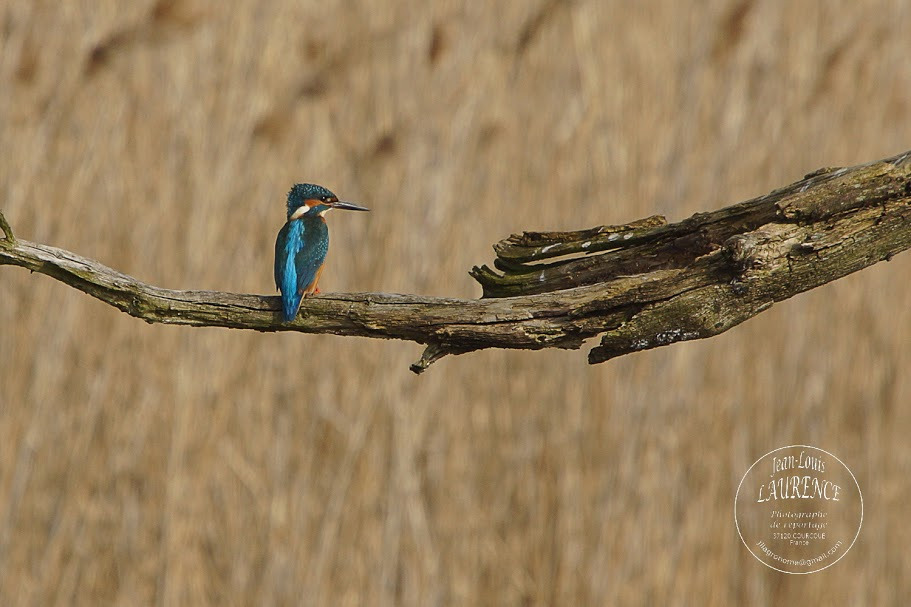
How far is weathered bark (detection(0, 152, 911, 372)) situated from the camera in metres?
1.21

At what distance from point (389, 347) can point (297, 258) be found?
1275mm

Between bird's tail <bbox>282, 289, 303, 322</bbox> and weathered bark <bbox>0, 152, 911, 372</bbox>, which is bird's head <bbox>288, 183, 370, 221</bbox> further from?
weathered bark <bbox>0, 152, 911, 372</bbox>

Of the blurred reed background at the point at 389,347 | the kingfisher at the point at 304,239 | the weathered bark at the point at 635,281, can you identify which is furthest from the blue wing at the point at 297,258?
the blurred reed background at the point at 389,347

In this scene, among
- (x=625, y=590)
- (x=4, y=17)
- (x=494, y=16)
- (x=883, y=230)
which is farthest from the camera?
(x=494, y=16)

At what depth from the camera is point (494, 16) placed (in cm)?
350

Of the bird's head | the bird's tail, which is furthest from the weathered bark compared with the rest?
the bird's head

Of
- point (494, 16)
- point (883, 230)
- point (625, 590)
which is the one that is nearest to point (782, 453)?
point (625, 590)

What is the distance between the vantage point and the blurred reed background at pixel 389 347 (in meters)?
3.07

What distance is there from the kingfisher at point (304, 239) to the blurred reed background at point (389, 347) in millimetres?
744

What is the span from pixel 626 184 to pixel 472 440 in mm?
879

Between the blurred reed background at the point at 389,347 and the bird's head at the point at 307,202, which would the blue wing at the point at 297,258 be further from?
the blurred reed background at the point at 389,347

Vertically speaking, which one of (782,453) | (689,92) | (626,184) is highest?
(689,92)

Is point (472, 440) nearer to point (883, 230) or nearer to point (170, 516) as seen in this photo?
point (170, 516)

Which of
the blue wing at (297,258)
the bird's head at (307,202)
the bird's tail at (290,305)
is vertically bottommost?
the bird's tail at (290,305)
